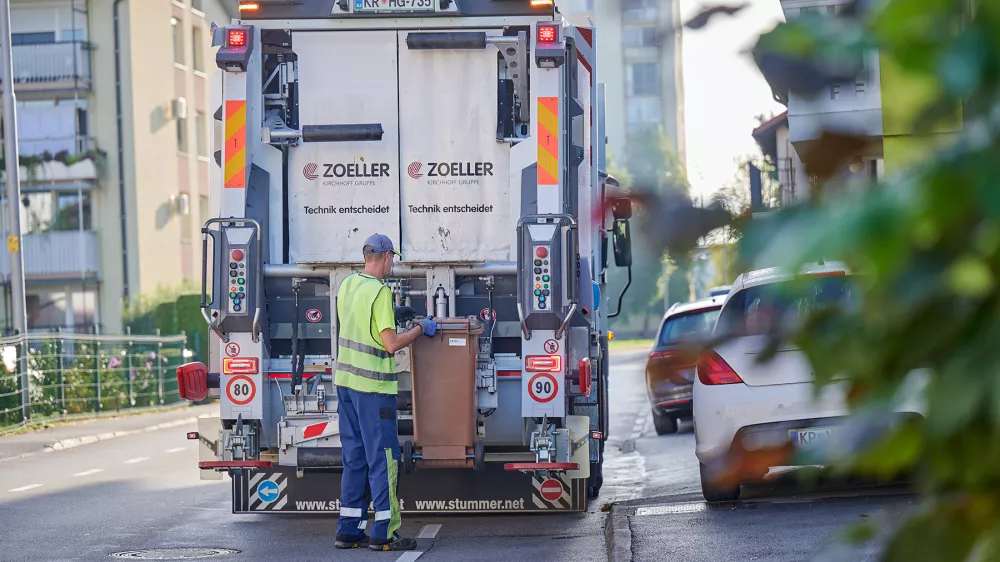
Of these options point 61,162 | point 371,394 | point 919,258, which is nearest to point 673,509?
point 371,394

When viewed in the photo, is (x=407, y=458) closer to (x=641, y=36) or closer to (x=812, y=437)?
(x=641, y=36)

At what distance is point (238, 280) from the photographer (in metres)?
8.98

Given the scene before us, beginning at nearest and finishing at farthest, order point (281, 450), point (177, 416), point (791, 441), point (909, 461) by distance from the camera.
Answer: point (909, 461) < point (791, 441) < point (281, 450) < point (177, 416)

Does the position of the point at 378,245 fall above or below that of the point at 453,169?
below

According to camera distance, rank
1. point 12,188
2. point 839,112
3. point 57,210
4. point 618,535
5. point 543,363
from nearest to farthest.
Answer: point 839,112 < point 618,535 < point 543,363 < point 12,188 < point 57,210

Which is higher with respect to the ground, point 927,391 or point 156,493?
point 927,391

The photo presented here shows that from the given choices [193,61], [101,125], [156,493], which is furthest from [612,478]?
[193,61]

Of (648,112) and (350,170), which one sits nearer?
(350,170)

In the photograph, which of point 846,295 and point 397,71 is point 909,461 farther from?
point 397,71

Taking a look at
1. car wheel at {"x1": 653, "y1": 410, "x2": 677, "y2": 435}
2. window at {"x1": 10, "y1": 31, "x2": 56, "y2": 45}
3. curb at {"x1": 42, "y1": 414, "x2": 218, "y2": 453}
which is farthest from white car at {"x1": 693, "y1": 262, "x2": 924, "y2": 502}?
window at {"x1": 10, "y1": 31, "x2": 56, "y2": 45}

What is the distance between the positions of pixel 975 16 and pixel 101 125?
41.3 meters

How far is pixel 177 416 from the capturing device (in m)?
25.5

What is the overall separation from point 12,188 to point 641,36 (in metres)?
21.6

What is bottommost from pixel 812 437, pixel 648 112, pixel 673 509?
pixel 673 509
